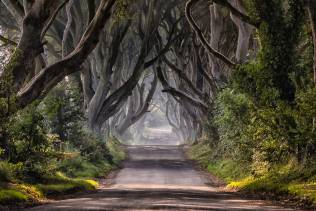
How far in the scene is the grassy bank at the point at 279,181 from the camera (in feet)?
52.5

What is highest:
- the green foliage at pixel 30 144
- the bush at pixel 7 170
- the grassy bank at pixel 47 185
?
the green foliage at pixel 30 144

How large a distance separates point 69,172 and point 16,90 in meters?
9.30

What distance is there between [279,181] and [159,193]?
3953mm

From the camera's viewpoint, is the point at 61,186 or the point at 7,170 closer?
the point at 7,170

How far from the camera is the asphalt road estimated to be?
14305 millimetres

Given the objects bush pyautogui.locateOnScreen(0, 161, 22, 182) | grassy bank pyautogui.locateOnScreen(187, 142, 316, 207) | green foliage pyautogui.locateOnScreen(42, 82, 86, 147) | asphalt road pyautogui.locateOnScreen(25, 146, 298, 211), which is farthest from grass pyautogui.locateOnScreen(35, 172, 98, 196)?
grassy bank pyautogui.locateOnScreen(187, 142, 316, 207)

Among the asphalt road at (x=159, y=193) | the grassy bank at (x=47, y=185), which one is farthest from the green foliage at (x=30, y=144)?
the asphalt road at (x=159, y=193)

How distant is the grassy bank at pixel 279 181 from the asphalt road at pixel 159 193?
0.79 m

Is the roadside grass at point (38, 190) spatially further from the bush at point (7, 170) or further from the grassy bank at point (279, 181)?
the grassy bank at point (279, 181)

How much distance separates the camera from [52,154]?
19281 millimetres

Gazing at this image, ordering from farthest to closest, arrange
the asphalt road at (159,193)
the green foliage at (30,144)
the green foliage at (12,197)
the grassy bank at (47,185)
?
the green foliage at (30,144), the grassy bank at (47,185), the green foliage at (12,197), the asphalt road at (159,193)

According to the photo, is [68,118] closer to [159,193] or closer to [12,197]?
[159,193]

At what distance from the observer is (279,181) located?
19.3 m

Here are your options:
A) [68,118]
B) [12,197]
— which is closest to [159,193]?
[12,197]
